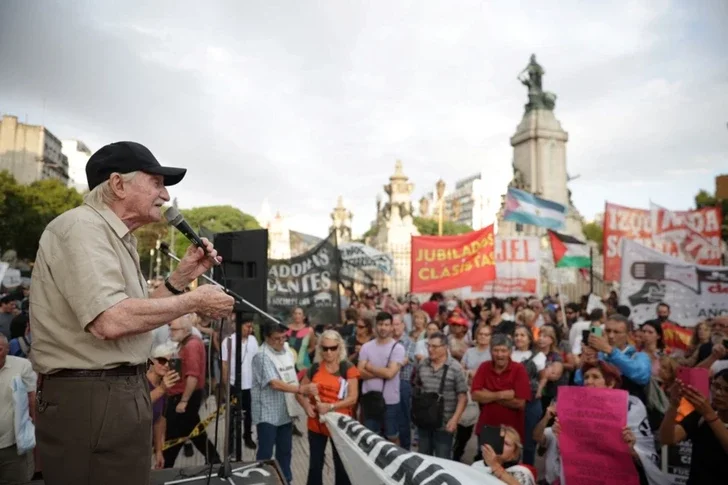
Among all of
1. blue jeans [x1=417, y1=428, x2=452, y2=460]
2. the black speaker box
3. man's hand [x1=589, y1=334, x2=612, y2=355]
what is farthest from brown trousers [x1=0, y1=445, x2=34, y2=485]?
man's hand [x1=589, y1=334, x2=612, y2=355]

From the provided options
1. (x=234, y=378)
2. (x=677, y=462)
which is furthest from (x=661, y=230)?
(x=234, y=378)

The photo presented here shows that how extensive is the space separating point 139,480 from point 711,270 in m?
9.88

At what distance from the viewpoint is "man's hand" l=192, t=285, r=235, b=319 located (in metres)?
2.26

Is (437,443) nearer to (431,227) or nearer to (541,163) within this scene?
(541,163)

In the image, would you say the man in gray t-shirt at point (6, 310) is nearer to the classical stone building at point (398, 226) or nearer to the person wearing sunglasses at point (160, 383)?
the person wearing sunglasses at point (160, 383)

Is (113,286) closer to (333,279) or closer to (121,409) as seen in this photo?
(121,409)

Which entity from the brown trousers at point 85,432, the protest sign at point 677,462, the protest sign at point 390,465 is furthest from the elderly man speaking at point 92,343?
the protest sign at point 677,462

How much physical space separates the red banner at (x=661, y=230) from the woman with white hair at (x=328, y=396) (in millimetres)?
10242

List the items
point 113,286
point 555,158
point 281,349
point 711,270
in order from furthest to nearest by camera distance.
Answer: point 555,158
point 711,270
point 281,349
point 113,286

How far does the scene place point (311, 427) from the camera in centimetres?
574

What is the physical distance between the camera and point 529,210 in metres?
15.4

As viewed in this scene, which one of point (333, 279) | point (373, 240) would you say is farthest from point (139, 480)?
point (373, 240)

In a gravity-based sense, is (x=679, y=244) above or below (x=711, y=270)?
above

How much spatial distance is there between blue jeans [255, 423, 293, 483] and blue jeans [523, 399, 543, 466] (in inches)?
106
